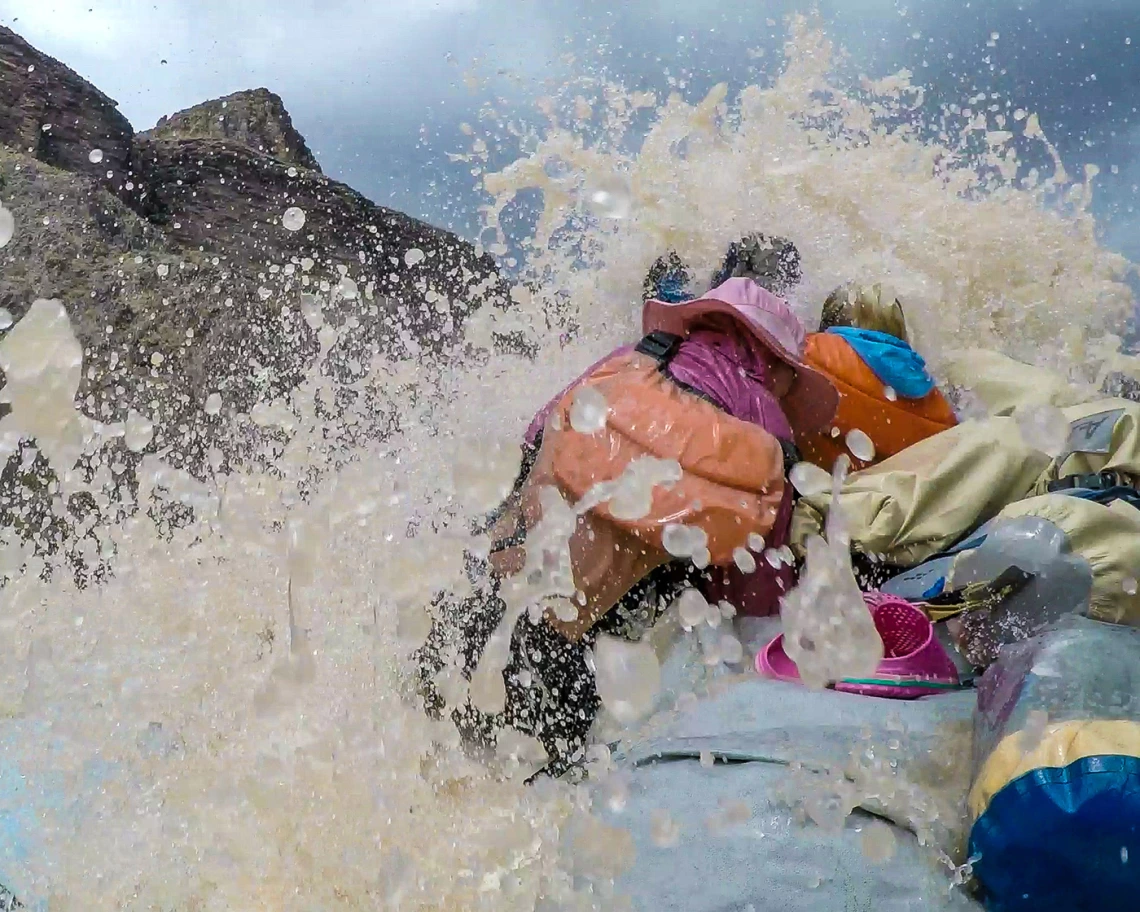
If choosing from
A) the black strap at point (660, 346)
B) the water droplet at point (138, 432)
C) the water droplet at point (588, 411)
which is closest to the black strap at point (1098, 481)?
the black strap at point (660, 346)

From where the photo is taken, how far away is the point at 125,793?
182cm

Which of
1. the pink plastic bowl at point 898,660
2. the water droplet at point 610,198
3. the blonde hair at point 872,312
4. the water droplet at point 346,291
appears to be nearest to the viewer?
the pink plastic bowl at point 898,660

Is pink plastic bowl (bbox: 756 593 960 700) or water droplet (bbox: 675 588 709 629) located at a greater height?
water droplet (bbox: 675 588 709 629)

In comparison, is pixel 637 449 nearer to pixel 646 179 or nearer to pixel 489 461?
pixel 489 461

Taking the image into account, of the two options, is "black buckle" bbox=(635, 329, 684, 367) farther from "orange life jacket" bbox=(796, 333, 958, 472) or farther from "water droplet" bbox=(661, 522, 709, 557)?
"orange life jacket" bbox=(796, 333, 958, 472)

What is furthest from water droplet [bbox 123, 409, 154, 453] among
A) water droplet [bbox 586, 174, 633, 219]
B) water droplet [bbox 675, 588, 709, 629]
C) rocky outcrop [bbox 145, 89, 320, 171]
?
rocky outcrop [bbox 145, 89, 320, 171]

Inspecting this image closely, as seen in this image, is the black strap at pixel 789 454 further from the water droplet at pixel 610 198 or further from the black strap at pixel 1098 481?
the water droplet at pixel 610 198

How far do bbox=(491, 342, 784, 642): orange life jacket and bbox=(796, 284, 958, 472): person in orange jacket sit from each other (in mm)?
473

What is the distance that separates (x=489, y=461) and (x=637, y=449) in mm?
468

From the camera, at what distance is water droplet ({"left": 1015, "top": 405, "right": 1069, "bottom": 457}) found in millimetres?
1976

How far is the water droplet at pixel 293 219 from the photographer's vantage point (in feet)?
34.3

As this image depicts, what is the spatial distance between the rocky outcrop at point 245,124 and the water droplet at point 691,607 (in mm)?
10475

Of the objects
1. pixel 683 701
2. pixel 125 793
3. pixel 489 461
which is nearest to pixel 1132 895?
pixel 683 701

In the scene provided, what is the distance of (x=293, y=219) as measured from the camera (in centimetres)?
1071
